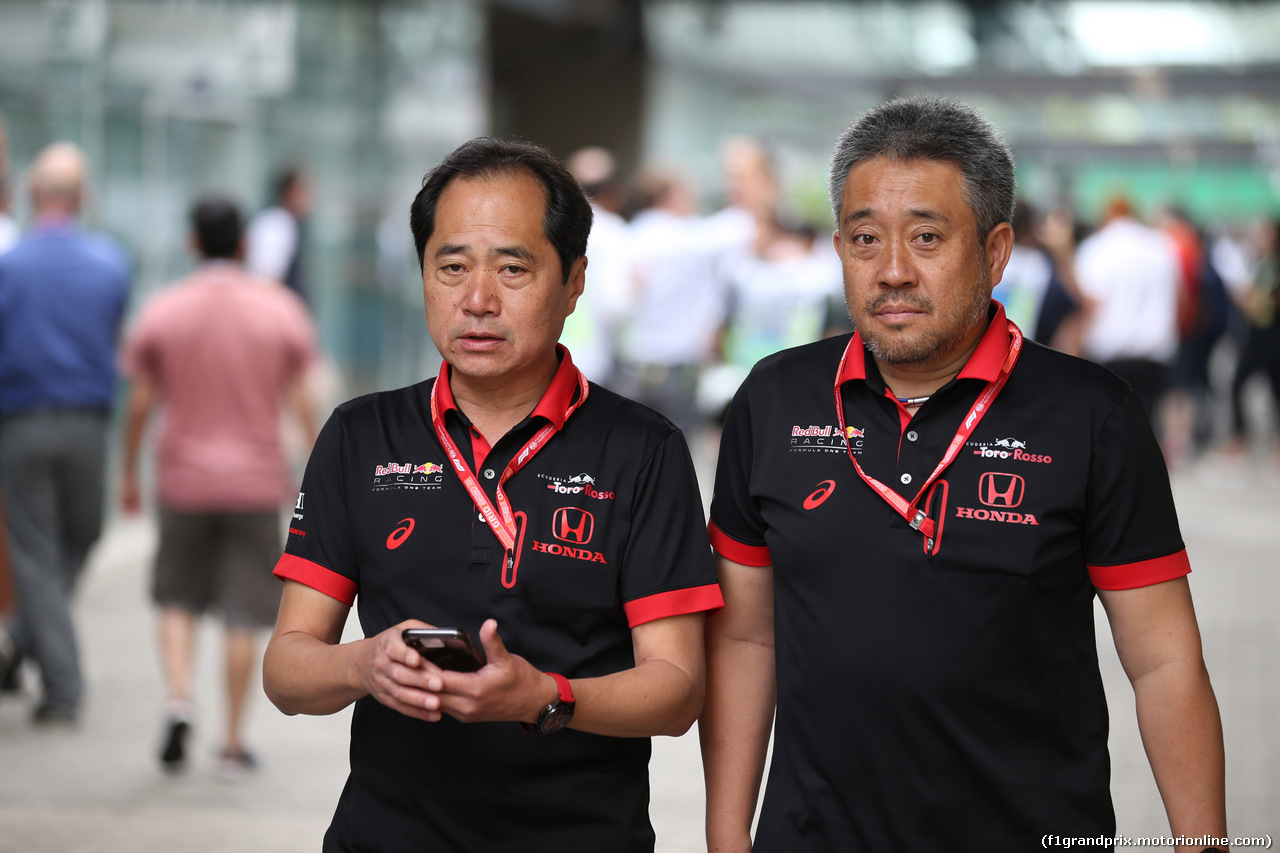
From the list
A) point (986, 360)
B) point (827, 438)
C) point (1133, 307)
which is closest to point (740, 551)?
point (827, 438)

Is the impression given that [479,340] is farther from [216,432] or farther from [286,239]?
[286,239]

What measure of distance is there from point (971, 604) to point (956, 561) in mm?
70

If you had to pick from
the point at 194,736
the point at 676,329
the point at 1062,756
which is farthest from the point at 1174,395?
the point at 1062,756

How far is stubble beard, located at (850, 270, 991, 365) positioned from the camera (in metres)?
2.53

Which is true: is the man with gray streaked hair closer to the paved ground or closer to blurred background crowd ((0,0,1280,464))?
blurred background crowd ((0,0,1280,464))

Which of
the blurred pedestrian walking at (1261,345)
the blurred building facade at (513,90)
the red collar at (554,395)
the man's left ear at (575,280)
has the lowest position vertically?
the blurred pedestrian walking at (1261,345)

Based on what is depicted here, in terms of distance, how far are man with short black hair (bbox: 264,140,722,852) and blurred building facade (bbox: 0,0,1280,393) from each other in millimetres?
8452

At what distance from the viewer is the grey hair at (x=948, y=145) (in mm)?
2557

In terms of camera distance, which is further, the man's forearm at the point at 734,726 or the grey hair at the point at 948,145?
the man's forearm at the point at 734,726

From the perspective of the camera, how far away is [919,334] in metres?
2.53

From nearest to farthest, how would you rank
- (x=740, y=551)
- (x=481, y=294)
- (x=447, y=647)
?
(x=447, y=647)
(x=481, y=294)
(x=740, y=551)

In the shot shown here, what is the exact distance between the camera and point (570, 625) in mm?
2492

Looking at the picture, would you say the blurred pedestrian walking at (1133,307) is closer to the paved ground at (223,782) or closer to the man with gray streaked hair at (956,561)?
the paved ground at (223,782)

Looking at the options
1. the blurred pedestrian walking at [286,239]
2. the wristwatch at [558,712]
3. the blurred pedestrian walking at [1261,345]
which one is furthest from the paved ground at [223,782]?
the blurred pedestrian walking at [1261,345]
